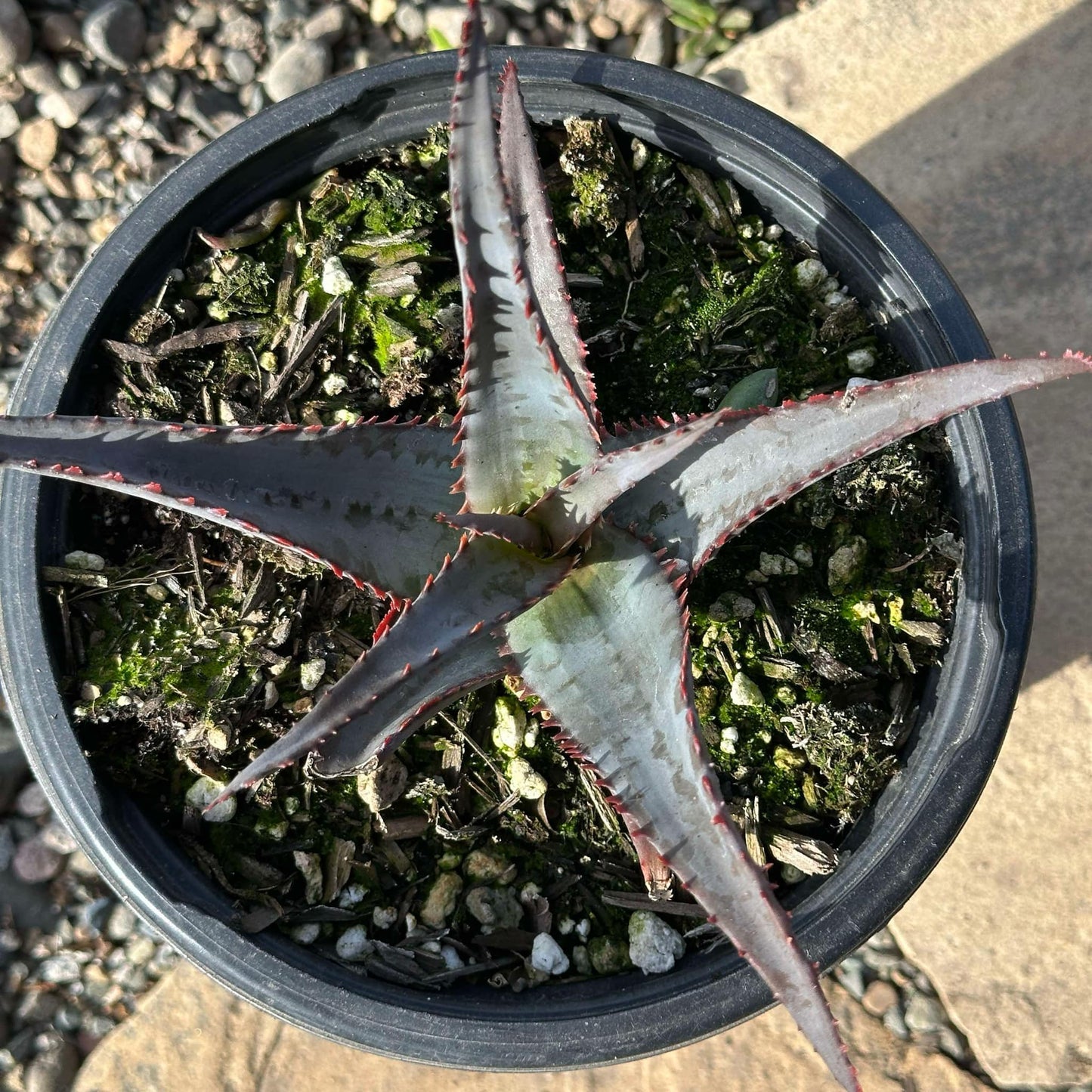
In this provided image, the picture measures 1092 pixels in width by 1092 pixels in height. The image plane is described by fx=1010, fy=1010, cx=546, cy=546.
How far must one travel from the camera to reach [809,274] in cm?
170

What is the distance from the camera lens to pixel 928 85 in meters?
2.42

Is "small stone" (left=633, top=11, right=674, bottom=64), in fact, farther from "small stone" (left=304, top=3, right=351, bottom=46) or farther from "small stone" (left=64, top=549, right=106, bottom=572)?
"small stone" (left=64, top=549, right=106, bottom=572)

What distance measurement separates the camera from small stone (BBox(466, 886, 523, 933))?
161 cm

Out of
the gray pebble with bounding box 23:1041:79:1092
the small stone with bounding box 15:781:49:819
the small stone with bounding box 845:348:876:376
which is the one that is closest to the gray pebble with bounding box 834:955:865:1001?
the small stone with bounding box 845:348:876:376

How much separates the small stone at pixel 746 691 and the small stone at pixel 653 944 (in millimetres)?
364

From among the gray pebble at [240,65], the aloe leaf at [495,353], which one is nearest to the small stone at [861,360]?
the aloe leaf at [495,353]

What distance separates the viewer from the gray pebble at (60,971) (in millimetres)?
2342

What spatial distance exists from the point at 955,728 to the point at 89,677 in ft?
4.44

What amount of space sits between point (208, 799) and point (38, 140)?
5.83 feet

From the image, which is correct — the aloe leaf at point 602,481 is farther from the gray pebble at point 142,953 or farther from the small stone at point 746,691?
the gray pebble at point 142,953

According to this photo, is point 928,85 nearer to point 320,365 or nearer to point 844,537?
point 844,537

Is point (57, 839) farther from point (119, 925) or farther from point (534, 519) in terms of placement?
point (534, 519)

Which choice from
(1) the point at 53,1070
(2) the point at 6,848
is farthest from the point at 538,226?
(1) the point at 53,1070

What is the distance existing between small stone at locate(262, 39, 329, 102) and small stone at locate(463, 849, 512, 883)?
185 cm
